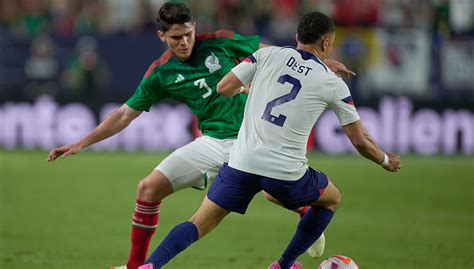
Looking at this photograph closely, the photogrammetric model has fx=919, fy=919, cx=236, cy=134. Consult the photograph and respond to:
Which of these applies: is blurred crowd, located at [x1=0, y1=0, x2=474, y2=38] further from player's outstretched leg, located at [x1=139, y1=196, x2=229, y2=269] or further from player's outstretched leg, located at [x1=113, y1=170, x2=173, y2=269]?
player's outstretched leg, located at [x1=139, y1=196, x2=229, y2=269]

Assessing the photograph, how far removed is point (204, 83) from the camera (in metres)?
7.53

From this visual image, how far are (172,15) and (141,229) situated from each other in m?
1.71

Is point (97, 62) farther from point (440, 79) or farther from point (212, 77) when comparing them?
point (212, 77)

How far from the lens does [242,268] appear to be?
308 inches

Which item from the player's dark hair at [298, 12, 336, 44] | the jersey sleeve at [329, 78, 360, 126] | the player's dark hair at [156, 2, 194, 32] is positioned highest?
the player's dark hair at [298, 12, 336, 44]

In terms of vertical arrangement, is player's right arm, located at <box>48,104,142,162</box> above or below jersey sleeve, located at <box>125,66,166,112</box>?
below

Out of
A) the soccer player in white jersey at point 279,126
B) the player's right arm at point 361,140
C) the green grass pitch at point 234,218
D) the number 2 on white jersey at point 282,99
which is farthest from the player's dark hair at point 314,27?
the green grass pitch at point 234,218

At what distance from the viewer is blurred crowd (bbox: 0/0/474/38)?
63.2 feet

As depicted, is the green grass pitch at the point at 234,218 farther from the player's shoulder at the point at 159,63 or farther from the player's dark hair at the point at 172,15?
the player's dark hair at the point at 172,15

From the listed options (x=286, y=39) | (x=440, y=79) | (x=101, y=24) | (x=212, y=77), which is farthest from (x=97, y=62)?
(x=212, y=77)

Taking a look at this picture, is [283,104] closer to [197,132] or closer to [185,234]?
[185,234]

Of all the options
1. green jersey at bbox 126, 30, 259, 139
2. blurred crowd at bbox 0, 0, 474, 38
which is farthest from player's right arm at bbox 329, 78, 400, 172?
blurred crowd at bbox 0, 0, 474, 38

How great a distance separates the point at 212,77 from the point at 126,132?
9778mm

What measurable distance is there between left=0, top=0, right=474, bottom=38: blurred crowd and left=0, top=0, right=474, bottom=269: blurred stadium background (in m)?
0.03
